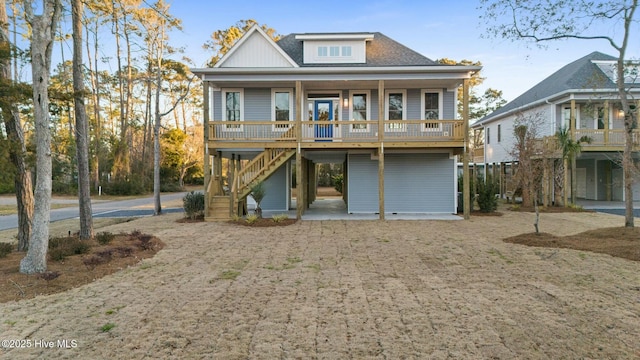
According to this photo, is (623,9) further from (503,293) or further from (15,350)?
(15,350)

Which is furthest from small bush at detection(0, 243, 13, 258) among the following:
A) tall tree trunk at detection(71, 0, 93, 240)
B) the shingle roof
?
the shingle roof

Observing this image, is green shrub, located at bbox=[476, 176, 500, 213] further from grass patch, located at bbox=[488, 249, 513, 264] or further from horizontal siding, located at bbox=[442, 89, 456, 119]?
grass patch, located at bbox=[488, 249, 513, 264]

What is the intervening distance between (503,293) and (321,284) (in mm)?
2941

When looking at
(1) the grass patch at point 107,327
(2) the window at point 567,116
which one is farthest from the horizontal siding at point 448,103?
(1) the grass patch at point 107,327

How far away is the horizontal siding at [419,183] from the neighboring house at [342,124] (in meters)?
0.05

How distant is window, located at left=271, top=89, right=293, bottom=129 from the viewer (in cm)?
1673

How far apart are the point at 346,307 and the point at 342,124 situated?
10.7m

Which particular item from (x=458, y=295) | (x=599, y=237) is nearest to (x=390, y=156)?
(x=599, y=237)

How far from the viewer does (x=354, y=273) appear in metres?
7.00

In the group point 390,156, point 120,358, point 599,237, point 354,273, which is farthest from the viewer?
point 390,156

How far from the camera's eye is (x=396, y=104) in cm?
1670

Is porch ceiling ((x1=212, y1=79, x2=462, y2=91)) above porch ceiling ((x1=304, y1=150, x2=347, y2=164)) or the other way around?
above

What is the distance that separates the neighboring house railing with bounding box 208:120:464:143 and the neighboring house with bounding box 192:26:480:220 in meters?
0.04

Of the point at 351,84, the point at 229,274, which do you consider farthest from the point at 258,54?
the point at 229,274
